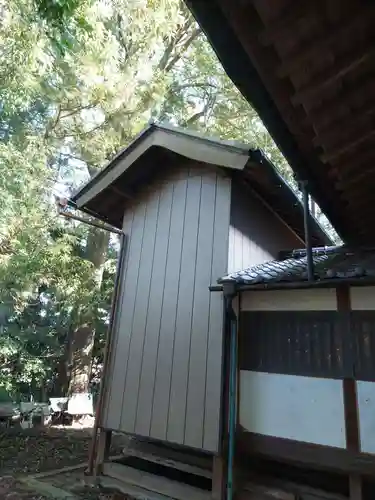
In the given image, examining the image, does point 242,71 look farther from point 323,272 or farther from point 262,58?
point 323,272

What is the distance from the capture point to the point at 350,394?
11.6 ft

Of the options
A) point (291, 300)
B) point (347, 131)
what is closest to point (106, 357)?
point (291, 300)

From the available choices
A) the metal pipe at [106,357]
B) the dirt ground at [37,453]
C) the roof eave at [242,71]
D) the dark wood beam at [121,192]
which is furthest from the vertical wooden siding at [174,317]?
the roof eave at [242,71]

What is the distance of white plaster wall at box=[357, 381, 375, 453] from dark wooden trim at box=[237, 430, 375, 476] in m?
0.10

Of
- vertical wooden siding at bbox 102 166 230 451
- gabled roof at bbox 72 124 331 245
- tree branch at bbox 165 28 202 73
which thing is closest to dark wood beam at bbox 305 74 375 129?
gabled roof at bbox 72 124 331 245

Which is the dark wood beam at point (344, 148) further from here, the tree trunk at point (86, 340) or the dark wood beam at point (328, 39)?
the tree trunk at point (86, 340)

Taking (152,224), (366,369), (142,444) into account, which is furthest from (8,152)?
(366,369)

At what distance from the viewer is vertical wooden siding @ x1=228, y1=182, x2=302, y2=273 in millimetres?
4817

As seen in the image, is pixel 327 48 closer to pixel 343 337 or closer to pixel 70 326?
pixel 343 337

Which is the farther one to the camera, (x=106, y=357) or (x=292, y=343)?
(x=106, y=357)

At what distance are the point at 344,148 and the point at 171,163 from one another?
2910 mm

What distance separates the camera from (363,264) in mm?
4125

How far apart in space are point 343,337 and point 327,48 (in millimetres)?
2636

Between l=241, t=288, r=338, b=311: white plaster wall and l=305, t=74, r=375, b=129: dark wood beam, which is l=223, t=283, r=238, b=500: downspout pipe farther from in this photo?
l=305, t=74, r=375, b=129: dark wood beam
